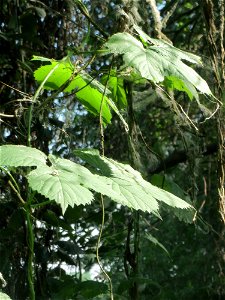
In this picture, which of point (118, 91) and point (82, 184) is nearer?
point (82, 184)

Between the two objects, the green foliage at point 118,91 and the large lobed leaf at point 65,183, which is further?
the green foliage at point 118,91

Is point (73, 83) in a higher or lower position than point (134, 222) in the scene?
higher

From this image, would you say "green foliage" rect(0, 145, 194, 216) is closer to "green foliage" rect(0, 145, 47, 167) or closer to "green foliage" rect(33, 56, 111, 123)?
"green foliage" rect(0, 145, 47, 167)

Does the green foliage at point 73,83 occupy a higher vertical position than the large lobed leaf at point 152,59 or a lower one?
higher

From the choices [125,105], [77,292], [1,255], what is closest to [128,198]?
[125,105]

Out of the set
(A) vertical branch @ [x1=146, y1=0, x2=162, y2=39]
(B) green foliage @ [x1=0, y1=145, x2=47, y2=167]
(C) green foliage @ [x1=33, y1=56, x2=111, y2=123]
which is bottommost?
(B) green foliage @ [x1=0, y1=145, x2=47, y2=167]

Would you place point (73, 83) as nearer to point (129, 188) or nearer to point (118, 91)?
point (118, 91)

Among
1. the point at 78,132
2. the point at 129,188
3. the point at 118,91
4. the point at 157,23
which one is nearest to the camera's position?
the point at 129,188

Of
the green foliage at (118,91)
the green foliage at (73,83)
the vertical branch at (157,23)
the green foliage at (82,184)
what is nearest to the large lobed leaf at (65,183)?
the green foliage at (82,184)

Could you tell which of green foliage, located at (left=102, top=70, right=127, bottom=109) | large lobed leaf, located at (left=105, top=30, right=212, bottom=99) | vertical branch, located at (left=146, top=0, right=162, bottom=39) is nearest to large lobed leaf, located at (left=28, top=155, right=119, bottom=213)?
large lobed leaf, located at (left=105, top=30, right=212, bottom=99)

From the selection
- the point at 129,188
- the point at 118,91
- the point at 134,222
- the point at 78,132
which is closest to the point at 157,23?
the point at 118,91

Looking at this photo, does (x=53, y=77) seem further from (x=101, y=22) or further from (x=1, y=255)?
(x=101, y=22)

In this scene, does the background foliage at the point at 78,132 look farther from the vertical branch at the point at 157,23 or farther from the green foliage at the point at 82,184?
the green foliage at the point at 82,184

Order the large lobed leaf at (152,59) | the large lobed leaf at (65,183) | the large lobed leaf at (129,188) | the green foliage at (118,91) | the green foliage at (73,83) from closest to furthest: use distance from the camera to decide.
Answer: the large lobed leaf at (65,183) → the large lobed leaf at (129,188) → the large lobed leaf at (152,59) → the green foliage at (73,83) → the green foliage at (118,91)
